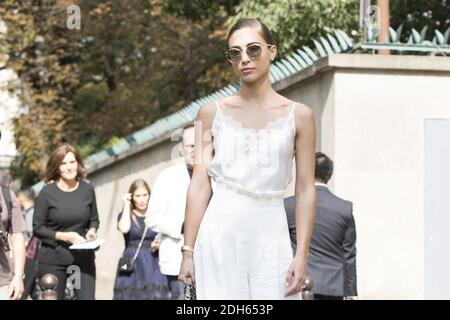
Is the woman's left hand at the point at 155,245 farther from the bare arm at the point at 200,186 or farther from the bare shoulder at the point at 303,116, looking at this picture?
the bare shoulder at the point at 303,116

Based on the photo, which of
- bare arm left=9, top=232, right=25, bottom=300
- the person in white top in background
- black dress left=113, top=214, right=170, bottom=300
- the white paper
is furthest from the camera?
black dress left=113, top=214, right=170, bottom=300

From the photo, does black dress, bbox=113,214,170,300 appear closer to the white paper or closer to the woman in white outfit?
the white paper

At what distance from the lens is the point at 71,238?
10.8 meters

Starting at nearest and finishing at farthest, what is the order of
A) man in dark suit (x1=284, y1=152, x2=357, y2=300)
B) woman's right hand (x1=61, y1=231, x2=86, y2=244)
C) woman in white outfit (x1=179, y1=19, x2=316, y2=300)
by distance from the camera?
1. woman in white outfit (x1=179, y1=19, x2=316, y2=300)
2. man in dark suit (x1=284, y1=152, x2=357, y2=300)
3. woman's right hand (x1=61, y1=231, x2=86, y2=244)

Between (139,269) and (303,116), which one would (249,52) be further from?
(139,269)

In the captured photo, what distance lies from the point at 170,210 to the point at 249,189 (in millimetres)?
4721

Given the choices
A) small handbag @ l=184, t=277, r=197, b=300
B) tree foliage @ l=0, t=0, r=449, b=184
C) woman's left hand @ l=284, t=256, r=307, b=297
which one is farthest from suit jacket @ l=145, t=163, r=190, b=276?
tree foliage @ l=0, t=0, r=449, b=184

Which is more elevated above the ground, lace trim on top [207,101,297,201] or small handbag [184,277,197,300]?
lace trim on top [207,101,297,201]

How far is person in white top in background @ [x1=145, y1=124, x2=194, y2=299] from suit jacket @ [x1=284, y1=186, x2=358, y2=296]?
1289mm

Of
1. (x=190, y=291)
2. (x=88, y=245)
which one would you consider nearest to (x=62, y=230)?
(x=88, y=245)

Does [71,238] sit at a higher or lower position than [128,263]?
higher

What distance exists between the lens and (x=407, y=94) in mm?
12688

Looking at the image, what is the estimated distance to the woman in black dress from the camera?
11.0 meters

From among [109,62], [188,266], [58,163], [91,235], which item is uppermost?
[109,62]
